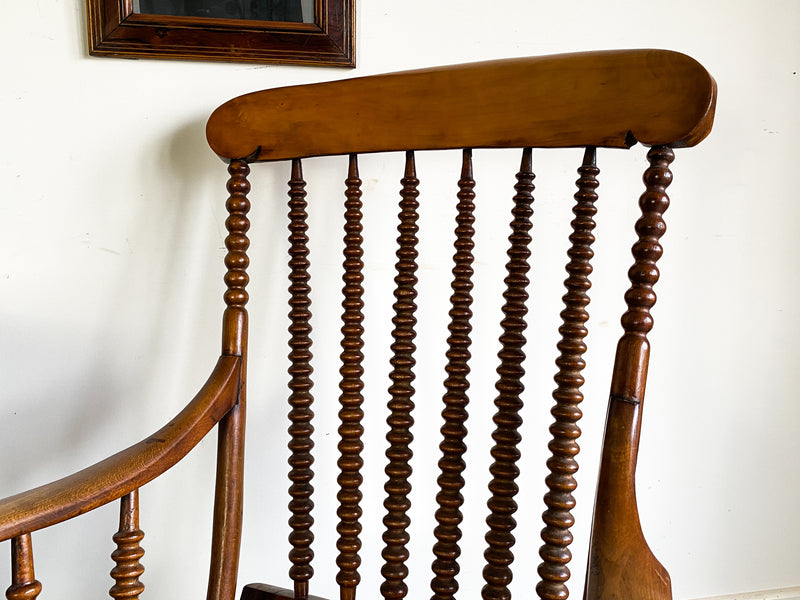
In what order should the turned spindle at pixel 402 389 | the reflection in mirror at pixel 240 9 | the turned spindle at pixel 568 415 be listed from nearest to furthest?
the turned spindle at pixel 568 415 < the turned spindle at pixel 402 389 < the reflection in mirror at pixel 240 9

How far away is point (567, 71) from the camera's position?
0.62 meters

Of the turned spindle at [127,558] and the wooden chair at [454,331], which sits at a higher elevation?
the wooden chair at [454,331]

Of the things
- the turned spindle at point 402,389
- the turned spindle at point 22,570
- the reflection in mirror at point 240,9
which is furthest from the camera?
the reflection in mirror at point 240,9

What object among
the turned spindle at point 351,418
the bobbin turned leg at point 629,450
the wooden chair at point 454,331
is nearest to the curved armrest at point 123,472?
the wooden chair at point 454,331

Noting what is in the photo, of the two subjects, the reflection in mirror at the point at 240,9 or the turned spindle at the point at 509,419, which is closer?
the turned spindle at the point at 509,419

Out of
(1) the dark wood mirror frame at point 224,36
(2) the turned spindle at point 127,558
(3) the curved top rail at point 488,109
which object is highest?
(1) the dark wood mirror frame at point 224,36

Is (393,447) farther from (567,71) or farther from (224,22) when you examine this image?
(224,22)

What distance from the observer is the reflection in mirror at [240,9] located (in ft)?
2.77

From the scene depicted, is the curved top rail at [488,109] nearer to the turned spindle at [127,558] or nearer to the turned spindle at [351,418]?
the turned spindle at [351,418]

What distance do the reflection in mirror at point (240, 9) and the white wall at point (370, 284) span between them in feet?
0.19

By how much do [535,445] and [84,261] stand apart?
611 millimetres

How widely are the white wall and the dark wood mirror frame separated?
2cm

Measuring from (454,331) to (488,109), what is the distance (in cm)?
21

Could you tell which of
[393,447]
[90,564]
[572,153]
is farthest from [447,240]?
[90,564]
